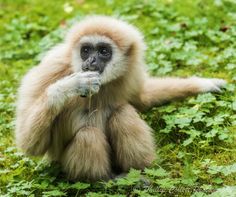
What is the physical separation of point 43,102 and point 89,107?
62cm

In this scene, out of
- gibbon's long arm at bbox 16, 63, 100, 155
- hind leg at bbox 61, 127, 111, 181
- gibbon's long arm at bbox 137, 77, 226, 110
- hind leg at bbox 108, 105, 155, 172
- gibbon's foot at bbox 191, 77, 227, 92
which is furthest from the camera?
gibbon's foot at bbox 191, 77, 227, 92

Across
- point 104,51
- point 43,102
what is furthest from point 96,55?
point 43,102

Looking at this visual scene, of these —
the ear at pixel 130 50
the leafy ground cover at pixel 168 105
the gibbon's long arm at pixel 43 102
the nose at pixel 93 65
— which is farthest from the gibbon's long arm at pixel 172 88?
the gibbon's long arm at pixel 43 102

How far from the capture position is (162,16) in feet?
35.3

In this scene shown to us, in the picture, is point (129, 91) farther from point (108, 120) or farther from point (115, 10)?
point (115, 10)

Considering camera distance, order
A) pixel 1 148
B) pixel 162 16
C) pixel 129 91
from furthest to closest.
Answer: pixel 162 16 < pixel 1 148 < pixel 129 91

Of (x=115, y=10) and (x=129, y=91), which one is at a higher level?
(x=115, y=10)

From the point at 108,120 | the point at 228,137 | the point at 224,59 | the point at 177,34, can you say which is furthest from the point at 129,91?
the point at 177,34

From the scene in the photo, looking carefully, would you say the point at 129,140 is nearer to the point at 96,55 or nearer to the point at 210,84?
the point at 96,55

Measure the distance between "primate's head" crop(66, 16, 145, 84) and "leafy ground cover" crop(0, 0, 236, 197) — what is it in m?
1.13

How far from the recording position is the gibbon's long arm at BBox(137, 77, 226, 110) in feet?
25.8

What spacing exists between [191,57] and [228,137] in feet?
8.29

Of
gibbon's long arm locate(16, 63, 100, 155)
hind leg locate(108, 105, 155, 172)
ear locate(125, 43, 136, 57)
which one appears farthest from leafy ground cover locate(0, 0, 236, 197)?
ear locate(125, 43, 136, 57)

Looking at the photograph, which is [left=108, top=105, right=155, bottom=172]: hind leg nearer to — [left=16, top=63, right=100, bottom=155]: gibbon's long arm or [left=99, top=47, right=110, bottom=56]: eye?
[left=16, top=63, right=100, bottom=155]: gibbon's long arm
